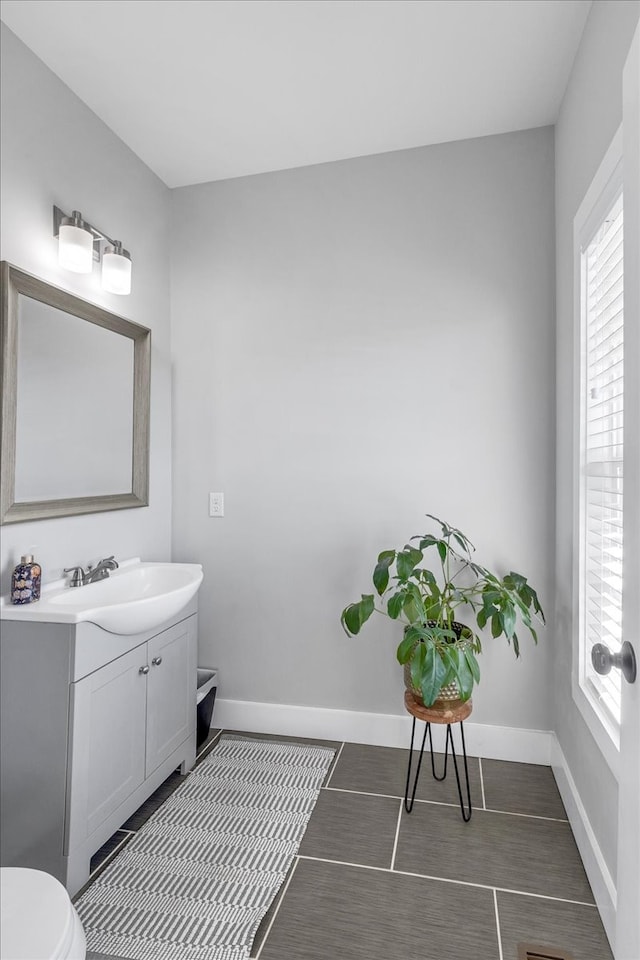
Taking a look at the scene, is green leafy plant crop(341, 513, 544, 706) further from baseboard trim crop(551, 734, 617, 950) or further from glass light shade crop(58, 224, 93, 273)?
glass light shade crop(58, 224, 93, 273)

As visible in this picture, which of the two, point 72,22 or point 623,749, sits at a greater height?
point 72,22

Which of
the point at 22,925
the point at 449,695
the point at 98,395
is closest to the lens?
the point at 22,925

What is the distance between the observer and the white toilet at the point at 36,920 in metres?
0.89

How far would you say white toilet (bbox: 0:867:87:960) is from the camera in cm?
89

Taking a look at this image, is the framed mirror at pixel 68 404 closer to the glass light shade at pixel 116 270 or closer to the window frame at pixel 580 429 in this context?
the glass light shade at pixel 116 270

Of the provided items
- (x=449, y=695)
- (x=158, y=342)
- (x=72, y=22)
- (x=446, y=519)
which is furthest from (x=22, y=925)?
(x=72, y=22)

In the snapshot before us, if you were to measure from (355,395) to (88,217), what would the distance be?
1.28m

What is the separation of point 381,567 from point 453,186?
166 cm

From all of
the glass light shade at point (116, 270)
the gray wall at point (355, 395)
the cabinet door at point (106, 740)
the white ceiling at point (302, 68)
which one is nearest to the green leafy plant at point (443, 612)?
the gray wall at point (355, 395)

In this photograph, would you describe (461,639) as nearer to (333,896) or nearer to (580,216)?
(333,896)

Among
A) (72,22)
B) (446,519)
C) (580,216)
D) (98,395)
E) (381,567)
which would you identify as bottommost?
(381,567)

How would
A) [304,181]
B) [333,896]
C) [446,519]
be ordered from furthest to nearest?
1. [304,181]
2. [446,519]
3. [333,896]

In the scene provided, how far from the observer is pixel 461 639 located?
2.03 meters

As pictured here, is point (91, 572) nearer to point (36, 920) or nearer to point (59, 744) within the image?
point (59, 744)
